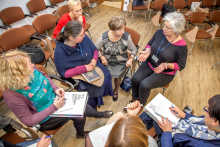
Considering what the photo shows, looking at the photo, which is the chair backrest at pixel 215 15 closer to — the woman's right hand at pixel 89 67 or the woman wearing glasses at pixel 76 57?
the woman wearing glasses at pixel 76 57

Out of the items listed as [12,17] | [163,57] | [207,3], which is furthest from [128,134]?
[207,3]

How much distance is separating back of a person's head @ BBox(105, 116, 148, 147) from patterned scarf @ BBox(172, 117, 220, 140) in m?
0.72

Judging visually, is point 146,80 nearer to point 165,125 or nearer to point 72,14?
point 165,125

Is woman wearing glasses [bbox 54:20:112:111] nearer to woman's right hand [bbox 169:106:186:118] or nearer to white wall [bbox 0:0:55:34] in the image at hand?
woman's right hand [bbox 169:106:186:118]

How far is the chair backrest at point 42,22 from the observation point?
2925 mm

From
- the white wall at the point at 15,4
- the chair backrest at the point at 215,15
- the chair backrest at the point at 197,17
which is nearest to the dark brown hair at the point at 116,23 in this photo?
the chair backrest at the point at 197,17

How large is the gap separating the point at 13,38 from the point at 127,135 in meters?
2.85

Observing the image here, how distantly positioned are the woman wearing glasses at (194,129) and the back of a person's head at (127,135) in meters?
0.63

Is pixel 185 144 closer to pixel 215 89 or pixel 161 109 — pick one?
pixel 161 109

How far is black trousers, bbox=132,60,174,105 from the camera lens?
2023mm

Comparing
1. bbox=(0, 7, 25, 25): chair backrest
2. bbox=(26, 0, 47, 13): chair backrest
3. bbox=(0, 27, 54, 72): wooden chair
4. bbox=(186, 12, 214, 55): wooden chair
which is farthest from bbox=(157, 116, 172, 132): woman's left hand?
bbox=(26, 0, 47, 13): chair backrest

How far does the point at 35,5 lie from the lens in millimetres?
3748

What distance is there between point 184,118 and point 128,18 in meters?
4.51

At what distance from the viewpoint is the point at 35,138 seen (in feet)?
4.62
